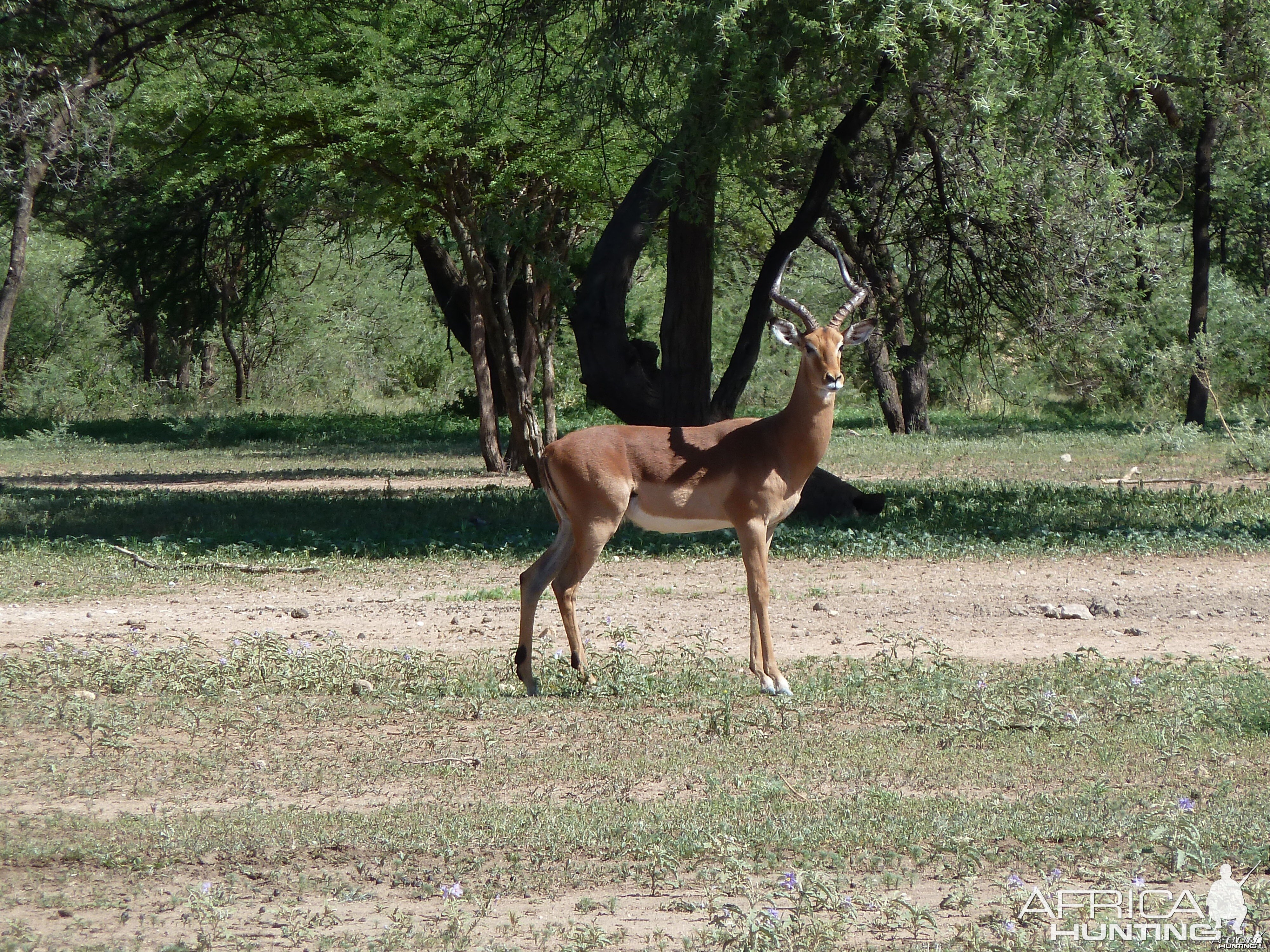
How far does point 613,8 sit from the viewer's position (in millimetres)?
12797

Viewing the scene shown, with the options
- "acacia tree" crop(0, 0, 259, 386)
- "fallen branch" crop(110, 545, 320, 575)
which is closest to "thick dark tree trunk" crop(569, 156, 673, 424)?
"fallen branch" crop(110, 545, 320, 575)

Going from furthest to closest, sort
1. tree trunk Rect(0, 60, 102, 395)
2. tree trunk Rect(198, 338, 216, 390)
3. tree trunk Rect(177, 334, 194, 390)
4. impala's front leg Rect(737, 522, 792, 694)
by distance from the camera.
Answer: tree trunk Rect(198, 338, 216, 390) → tree trunk Rect(177, 334, 194, 390) → tree trunk Rect(0, 60, 102, 395) → impala's front leg Rect(737, 522, 792, 694)

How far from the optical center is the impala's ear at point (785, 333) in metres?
7.80

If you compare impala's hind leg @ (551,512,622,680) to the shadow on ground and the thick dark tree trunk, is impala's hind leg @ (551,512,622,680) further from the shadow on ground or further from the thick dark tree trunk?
the thick dark tree trunk

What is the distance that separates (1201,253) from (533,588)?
2349 centimetres

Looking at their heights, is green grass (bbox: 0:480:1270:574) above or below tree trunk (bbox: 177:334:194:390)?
below

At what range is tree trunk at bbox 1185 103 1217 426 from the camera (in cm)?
2519

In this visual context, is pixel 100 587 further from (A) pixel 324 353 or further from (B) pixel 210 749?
(A) pixel 324 353

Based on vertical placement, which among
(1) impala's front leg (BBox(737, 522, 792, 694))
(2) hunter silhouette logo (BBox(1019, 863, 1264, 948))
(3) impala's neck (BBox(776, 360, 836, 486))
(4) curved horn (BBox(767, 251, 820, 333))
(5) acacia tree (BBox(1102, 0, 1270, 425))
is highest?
(5) acacia tree (BBox(1102, 0, 1270, 425))

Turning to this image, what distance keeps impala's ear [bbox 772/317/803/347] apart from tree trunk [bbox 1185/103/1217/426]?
57.0ft

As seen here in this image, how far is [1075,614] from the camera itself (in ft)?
31.9

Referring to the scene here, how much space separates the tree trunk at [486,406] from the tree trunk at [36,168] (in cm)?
649

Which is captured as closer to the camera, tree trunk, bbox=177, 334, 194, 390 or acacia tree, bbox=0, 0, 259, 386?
acacia tree, bbox=0, 0, 259, 386

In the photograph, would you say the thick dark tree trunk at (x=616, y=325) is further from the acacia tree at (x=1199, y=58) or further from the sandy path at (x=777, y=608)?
the acacia tree at (x=1199, y=58)
